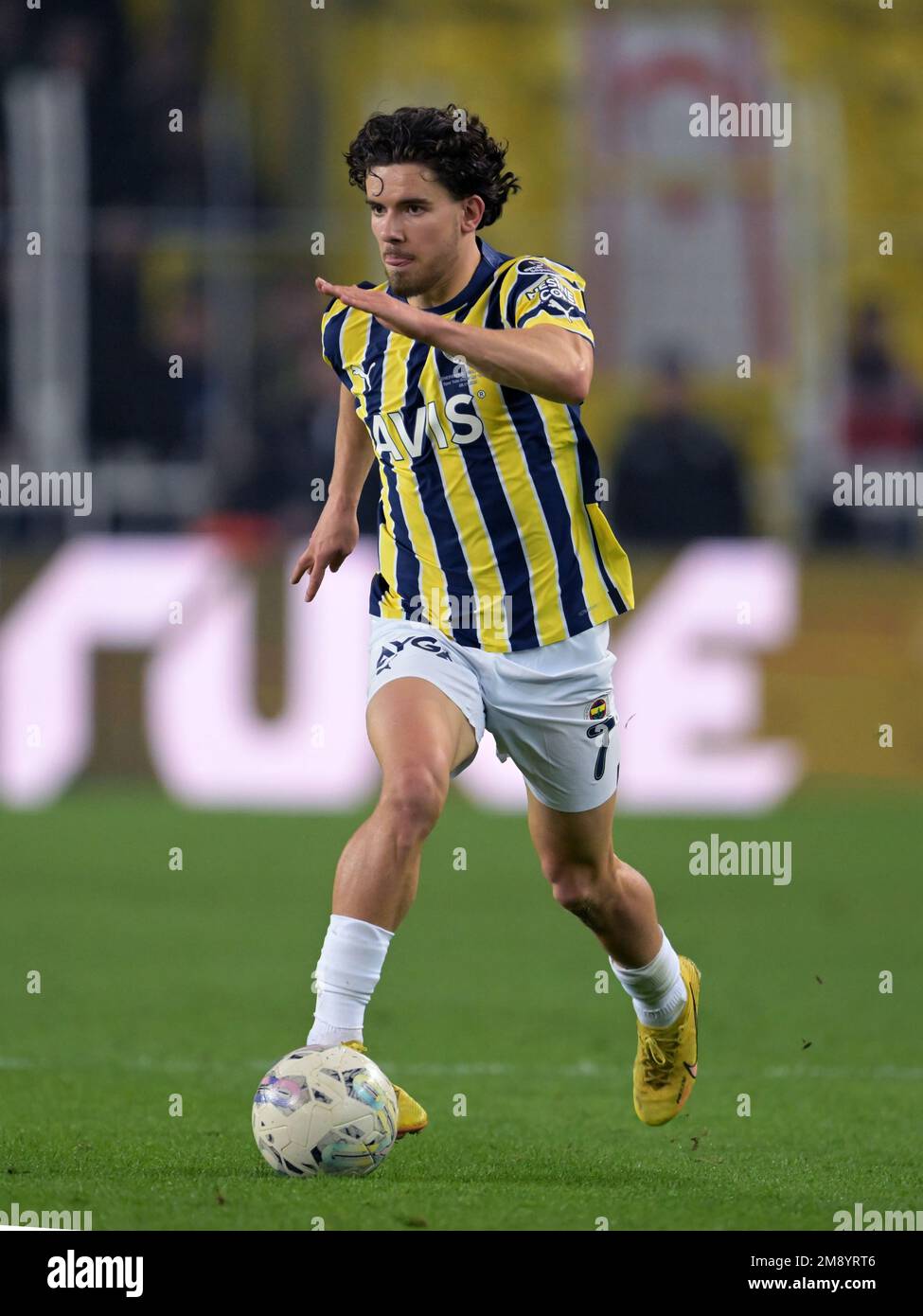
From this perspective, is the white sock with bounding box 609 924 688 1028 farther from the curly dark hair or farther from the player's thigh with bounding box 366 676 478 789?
the curly dark hair

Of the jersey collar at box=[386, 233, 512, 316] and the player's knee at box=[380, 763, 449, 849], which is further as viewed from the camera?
the jersey collar at box=[386, 233, 512, 316]

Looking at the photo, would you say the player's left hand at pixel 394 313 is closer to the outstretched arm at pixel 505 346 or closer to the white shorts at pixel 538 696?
the outstretched arm at pixel 505 346

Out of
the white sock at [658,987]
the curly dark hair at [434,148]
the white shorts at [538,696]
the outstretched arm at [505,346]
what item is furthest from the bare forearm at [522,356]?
the white sock at [658,987]

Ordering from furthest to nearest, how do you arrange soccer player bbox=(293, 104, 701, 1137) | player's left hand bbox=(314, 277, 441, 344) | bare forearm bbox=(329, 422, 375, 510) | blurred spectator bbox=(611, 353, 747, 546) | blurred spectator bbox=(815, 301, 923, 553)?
blurred spectator bbox=(815, 301, 923, 553)
blurred spectator bbox=(611, 353, 747, 546)
bare forearm bbox=(329, 422, 375, 510)
soccer player bbox=(293, 104, 701, 1137)
player's left hand bbox=(314, 277, 441, 344)

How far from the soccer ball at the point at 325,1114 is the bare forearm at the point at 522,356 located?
5.06 ft

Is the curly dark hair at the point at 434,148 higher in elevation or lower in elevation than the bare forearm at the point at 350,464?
higher

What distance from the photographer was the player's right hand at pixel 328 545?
5.80m

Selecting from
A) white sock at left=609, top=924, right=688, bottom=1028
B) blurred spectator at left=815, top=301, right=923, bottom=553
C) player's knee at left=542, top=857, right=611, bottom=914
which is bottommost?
white sock at left=609, top=924, right=688, bottom=1028

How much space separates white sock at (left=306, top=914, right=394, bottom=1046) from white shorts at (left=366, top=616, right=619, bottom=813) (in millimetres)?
590

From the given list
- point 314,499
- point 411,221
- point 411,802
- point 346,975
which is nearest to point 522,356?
point 411,221

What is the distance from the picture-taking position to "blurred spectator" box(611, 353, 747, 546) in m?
14.2

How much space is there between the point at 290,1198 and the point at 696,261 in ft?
39.0

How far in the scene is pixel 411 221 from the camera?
5262 mm

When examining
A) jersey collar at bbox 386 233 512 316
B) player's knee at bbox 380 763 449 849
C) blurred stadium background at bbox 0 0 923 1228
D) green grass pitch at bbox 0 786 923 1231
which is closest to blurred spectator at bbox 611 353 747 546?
blurred stadium background at bbox 0 0 923 1228
